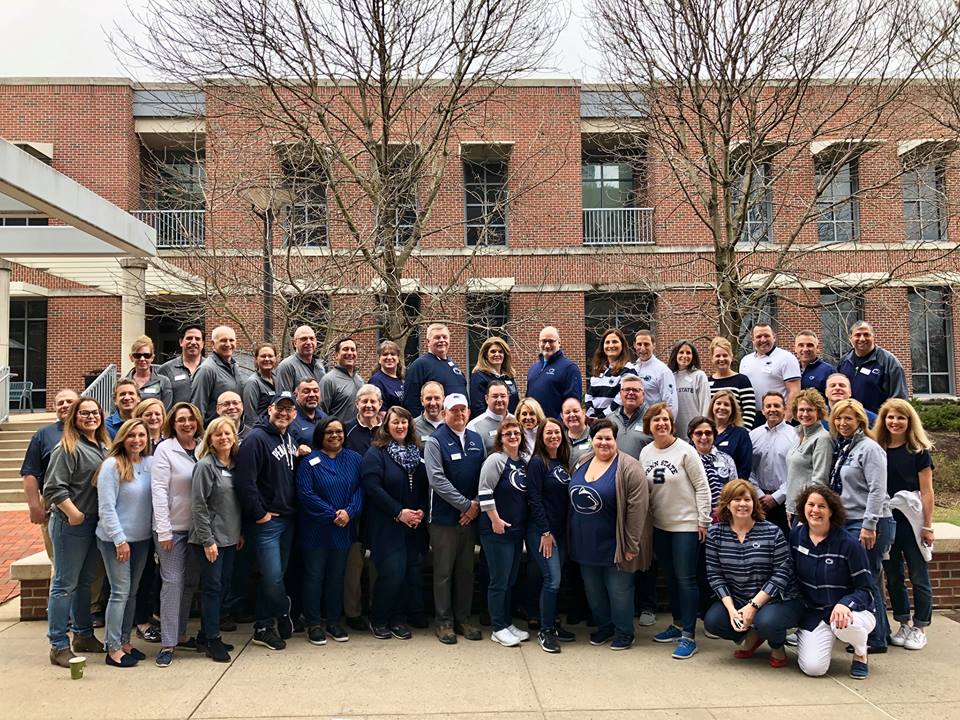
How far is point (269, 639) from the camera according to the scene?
5879 mm

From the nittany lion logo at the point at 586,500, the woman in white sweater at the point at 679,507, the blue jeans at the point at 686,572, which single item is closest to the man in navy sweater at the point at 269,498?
the nittany lion logo at the point at 586,500

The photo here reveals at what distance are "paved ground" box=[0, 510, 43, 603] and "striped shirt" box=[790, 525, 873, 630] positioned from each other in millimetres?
7086

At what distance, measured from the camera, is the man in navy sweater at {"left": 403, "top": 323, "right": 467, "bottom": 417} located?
7.09m

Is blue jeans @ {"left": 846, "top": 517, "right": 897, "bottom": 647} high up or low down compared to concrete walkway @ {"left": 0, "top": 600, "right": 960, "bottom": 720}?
up

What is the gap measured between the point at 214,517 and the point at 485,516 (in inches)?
79.6

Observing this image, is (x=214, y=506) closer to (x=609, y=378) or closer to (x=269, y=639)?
(x=269, y=639)

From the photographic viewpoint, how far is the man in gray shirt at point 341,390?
693cm

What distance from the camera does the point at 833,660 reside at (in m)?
5.58

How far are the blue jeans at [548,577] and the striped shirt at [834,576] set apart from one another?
1764 mm

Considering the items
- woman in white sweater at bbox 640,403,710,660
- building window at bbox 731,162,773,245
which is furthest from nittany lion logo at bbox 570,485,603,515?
building window at bbox 731,162,773,245

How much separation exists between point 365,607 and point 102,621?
85.1 inches

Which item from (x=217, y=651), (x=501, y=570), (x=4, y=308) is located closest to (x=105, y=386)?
(x=4, y=308)

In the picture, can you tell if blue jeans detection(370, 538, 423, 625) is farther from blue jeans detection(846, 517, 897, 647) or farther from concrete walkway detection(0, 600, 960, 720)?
blue jeans detection(846, 517, 897, 647)

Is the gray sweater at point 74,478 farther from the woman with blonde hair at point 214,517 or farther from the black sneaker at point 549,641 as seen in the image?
the black sneaker at point 549,641
